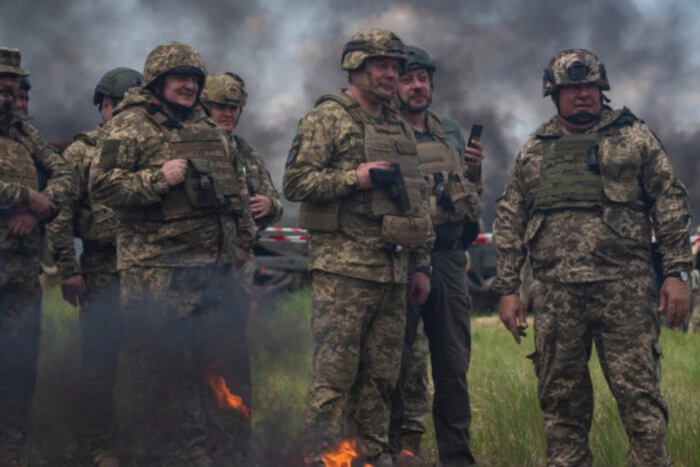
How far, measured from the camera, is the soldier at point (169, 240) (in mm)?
4961

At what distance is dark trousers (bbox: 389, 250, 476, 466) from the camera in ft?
18.3

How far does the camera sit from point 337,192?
4738 mm

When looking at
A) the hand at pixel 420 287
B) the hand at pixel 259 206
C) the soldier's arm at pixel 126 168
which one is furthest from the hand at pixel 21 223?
the hand at pixel 420 287

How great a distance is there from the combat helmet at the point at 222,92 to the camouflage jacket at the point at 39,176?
3.94 ft

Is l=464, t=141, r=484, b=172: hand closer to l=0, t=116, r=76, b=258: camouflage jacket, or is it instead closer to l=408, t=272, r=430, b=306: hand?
l=408, t=272, r=430, b=306: hand

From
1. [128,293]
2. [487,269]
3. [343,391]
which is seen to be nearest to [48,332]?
[128,293]

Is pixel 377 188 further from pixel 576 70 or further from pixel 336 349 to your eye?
pixel 576 70

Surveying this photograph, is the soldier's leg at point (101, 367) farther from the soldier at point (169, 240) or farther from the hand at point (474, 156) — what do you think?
the hand at point (474, 156)

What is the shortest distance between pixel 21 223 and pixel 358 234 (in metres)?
1.98

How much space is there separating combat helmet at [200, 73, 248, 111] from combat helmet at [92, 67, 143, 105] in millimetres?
468

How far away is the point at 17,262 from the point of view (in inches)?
213

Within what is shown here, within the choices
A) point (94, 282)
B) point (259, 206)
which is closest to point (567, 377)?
point (259, 206)

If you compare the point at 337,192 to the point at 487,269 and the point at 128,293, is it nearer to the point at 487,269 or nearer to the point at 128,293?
the point at 128,293

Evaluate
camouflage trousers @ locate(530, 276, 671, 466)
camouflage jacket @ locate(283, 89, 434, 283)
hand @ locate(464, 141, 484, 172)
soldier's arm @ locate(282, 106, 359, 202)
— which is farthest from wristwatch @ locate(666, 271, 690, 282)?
soldier's arm @ locate(282, 106, 359, 202)
